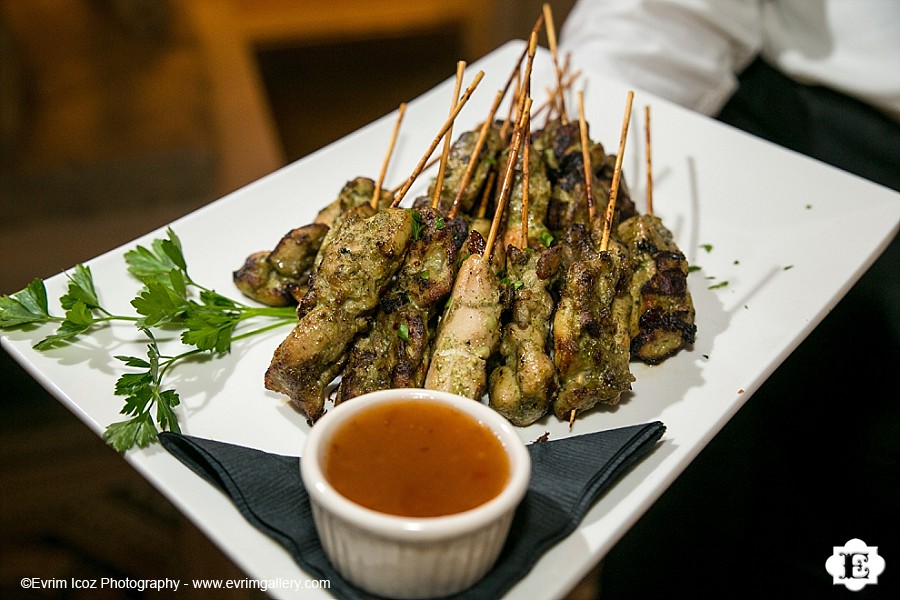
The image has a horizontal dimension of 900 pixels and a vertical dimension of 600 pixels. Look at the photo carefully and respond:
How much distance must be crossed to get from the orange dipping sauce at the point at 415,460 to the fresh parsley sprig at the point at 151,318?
2.33 feet

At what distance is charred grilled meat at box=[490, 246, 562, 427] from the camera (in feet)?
8.94

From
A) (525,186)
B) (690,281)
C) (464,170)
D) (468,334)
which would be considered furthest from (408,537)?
(690,281)

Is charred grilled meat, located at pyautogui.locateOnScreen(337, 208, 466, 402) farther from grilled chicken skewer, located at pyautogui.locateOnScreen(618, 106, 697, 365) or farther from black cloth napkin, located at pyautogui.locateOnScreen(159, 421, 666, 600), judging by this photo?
grilled chicken skewer, located at pyautogui.locateOnScreen(618, 106, 697, 365)

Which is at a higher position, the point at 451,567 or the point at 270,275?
the point at 270,275

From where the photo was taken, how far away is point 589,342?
2791 millimetres

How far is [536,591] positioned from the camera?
2.21 m

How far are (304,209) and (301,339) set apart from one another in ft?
3.86

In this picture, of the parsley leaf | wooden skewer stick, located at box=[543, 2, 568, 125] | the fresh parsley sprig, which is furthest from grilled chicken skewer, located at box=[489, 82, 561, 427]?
the parsley leaf

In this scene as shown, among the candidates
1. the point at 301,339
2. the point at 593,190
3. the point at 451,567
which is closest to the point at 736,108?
the point at 593,190

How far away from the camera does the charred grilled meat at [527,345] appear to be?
272 cm

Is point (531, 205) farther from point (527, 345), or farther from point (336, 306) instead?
point (336, 306)

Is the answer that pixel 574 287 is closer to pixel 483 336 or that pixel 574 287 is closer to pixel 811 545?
pixel 483 336

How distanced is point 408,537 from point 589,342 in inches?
41.4

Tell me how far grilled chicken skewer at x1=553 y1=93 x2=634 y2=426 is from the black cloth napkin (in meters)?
0.18
